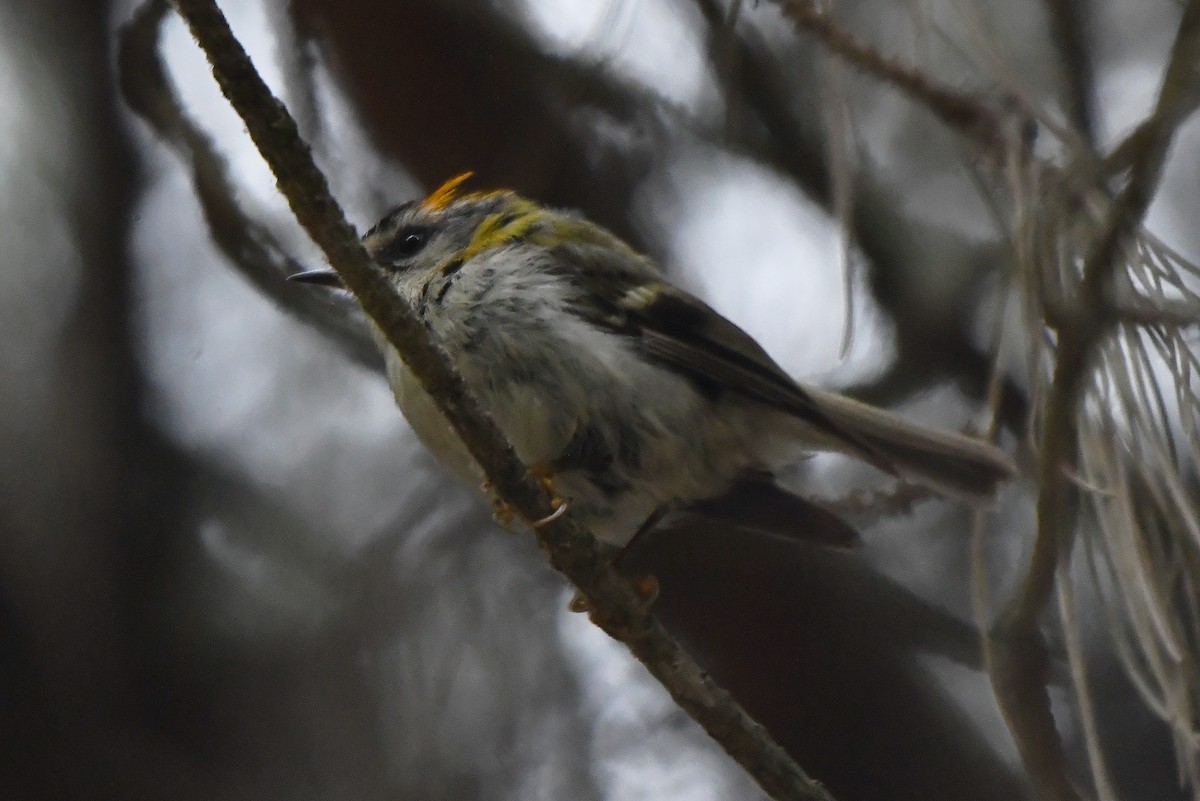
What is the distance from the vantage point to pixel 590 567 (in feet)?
4.19

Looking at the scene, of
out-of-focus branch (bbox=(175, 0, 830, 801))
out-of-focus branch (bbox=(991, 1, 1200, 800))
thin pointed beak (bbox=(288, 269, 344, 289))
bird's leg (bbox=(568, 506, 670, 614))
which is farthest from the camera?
thin pointed beak (bbox=(288, 269, 344, 289))

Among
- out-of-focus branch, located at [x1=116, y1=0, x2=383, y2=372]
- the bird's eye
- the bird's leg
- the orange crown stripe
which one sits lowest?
the bird's leg

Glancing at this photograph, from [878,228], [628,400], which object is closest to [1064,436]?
[628,400]

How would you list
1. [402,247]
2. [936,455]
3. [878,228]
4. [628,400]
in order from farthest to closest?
[878,228] → [402,247] → [936,455] → [628,400]

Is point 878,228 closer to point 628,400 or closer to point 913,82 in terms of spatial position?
point 913,82

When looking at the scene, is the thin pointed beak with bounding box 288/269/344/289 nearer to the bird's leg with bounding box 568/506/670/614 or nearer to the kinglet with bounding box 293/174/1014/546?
the kinglet with bounding box 293/174/1014/546

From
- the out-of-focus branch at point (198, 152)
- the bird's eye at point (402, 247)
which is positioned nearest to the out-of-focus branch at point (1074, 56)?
the bird's eye at point (402, 247)

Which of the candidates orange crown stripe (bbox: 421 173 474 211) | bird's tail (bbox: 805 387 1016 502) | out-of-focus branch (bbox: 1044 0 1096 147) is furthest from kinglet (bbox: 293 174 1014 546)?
out-of-focus branch (bbox: 1044 0 1096 147)

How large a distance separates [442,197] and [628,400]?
56 centimetres

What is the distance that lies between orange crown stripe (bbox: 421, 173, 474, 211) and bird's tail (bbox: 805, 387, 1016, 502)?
639 mm

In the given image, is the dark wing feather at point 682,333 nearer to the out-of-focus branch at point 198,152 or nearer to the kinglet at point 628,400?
the kinglet at point 628,400

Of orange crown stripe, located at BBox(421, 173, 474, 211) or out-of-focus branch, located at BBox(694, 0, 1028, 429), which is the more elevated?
orange crown stripe, located at BBox(421, 173, 474, 211)

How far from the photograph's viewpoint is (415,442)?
206 cm

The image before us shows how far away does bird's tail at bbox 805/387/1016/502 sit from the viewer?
163cm
